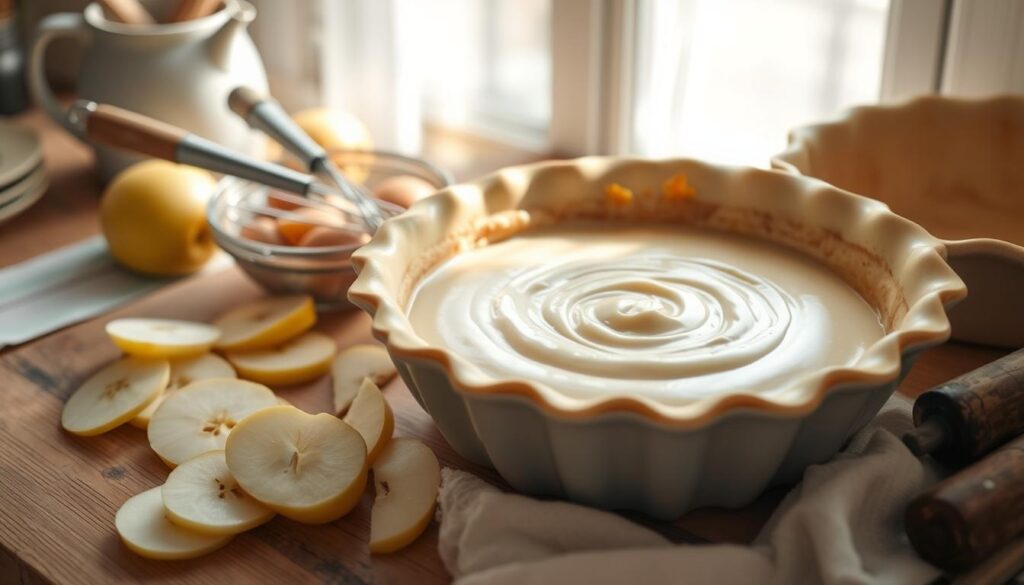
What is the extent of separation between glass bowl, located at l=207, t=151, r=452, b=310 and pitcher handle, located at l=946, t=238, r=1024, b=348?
1.64ft

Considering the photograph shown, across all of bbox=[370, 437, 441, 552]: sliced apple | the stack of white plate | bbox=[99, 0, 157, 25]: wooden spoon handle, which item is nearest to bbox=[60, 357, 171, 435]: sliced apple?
bbox=[370, 437, 441, 552]: sliced apple

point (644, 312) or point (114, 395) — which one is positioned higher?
point (644, 312)

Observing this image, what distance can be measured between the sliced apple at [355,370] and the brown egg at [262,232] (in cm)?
17

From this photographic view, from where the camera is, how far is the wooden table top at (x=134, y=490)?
0.79 m

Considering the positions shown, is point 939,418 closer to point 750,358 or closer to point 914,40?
point 750,358

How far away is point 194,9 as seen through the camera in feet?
4.49

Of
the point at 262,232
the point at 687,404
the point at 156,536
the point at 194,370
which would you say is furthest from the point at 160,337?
the point at 687,404

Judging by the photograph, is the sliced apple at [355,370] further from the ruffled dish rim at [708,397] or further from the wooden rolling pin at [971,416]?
the wooden rolling pin at [971,416]

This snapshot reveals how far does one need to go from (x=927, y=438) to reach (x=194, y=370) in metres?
0.61

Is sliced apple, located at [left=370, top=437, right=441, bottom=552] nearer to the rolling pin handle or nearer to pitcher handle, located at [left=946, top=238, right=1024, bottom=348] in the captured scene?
the rolling pin handle

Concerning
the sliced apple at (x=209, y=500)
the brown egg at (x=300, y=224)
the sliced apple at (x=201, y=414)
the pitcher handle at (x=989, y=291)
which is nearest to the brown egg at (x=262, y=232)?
the brown egg at (x=300, y=224)

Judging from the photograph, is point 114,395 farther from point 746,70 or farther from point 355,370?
point 746,70

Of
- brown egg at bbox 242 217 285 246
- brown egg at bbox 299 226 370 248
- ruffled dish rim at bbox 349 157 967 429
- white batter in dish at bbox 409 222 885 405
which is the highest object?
ruffled dish rim at bbox 349 157 967 429

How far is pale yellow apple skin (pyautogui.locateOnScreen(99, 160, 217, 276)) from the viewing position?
1.17 metres
